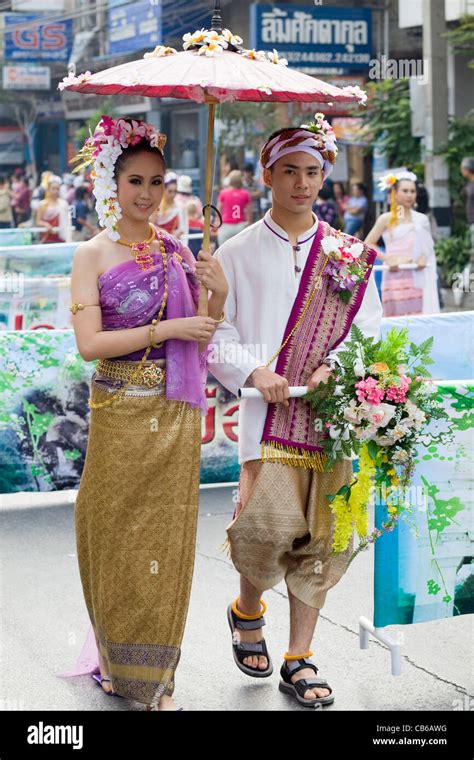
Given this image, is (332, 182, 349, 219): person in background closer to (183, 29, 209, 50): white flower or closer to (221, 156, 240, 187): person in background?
(221, 156, 240, 187): person in background

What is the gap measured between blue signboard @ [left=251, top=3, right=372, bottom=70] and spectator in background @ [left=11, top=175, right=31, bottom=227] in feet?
23.5

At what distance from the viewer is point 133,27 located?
91.2 feet

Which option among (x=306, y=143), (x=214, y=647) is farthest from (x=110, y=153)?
(x=214, y=647)

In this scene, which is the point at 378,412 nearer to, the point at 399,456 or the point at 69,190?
the point at 399,456

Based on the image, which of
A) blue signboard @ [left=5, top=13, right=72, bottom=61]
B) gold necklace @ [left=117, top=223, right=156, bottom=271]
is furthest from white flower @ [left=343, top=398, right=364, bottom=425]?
blue signboard @ [left=5, top=13, right=72, bottom=61]

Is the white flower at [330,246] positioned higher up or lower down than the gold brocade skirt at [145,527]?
higher up

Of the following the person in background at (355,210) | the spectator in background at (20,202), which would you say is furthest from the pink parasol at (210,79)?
the spectator in background at (20,202)

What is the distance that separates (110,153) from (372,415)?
1.29 metres

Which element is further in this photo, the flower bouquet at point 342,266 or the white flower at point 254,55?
the flower bouquet at point 342,266

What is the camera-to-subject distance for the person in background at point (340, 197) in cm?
2427

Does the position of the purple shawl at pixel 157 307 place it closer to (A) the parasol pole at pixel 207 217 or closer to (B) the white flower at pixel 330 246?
(A) the parasol pole at pixel 207 217

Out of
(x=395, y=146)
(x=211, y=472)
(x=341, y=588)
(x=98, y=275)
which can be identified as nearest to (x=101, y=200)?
(x=98, y=275)

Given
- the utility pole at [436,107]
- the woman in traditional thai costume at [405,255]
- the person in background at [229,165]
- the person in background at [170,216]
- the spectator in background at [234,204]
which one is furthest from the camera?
the person in background at [229,165]
